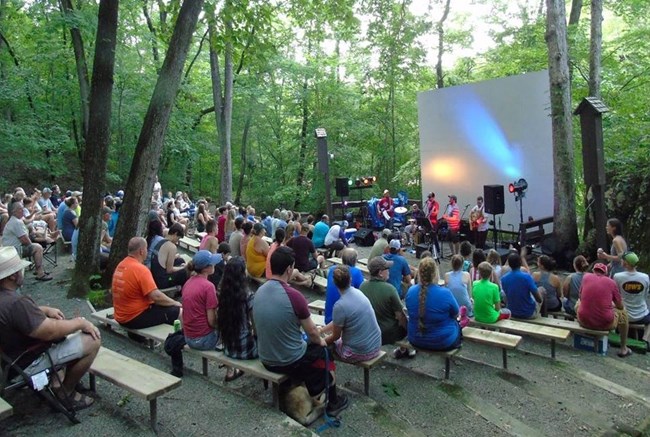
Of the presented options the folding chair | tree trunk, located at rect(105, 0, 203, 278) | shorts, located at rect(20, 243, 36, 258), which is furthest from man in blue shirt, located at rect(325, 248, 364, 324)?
shorts, located at rect(20, 243, 36, 258)

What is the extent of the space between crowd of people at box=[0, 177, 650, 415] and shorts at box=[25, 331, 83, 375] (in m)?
0.02

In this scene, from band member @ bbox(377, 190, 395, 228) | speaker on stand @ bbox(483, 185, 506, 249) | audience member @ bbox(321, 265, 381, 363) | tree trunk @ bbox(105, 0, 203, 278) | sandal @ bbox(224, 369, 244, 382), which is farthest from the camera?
band member @ bbox(377, 190, 395, 228)

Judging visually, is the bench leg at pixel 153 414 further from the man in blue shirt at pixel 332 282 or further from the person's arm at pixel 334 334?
the man in blue shirt at pixel 332 282

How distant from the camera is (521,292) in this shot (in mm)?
5074

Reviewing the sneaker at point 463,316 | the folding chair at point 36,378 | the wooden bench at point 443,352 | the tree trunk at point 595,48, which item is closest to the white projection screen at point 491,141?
the tree trunk at point 595,48

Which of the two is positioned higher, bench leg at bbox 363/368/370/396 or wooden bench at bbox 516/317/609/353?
wooden bench at bbox 516/317/609/353

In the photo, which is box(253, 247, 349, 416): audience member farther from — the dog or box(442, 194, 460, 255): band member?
box(442, 194, 460, 255): band member

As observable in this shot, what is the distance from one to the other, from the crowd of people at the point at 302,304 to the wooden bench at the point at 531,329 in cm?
10

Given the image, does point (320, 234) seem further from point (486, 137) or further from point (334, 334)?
point (486, 137)

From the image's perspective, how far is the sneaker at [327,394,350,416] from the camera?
10.4 ft

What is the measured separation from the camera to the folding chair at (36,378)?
2641mm

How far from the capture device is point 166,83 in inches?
223

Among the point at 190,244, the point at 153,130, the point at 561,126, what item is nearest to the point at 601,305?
the point at 153,130

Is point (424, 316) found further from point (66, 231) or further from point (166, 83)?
point (66, 231)
